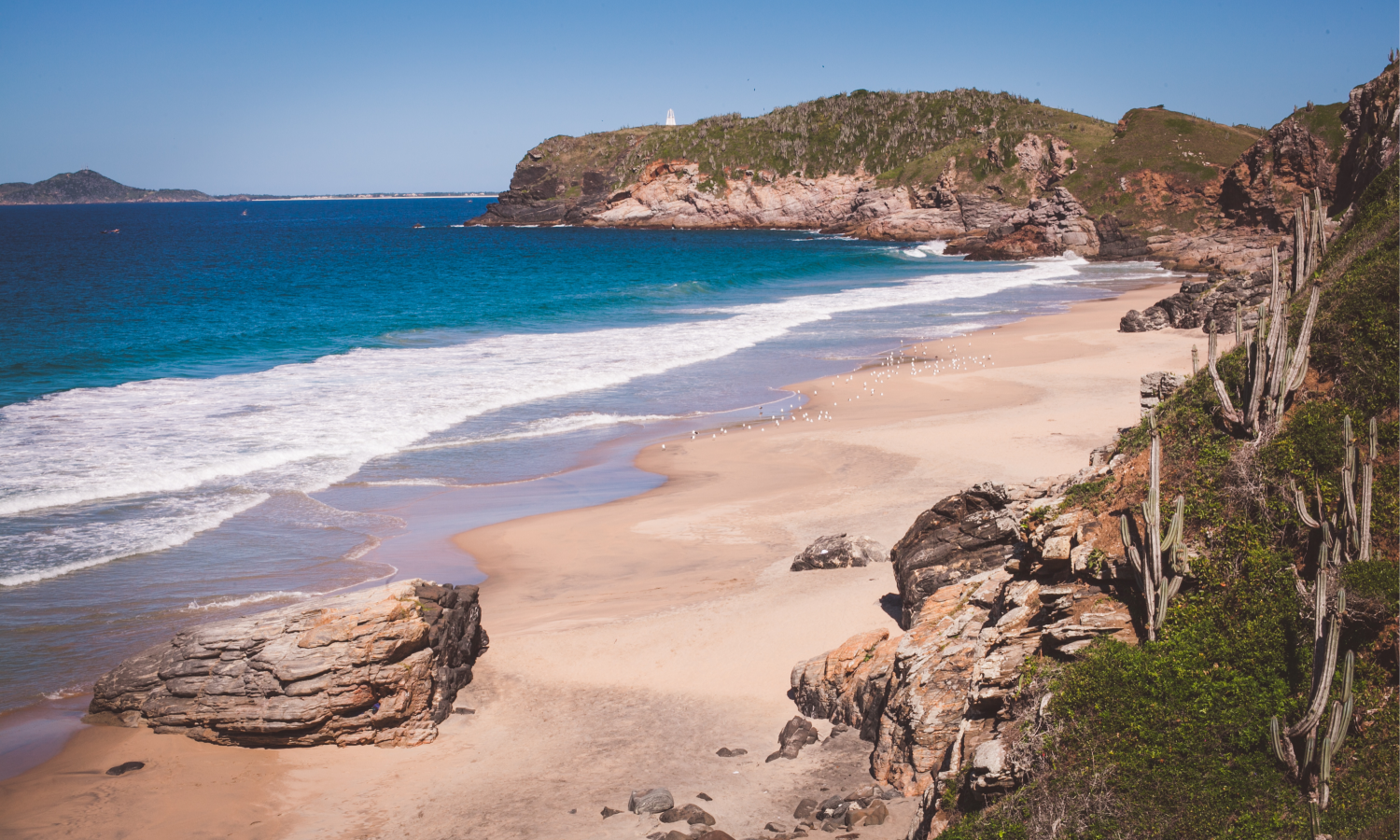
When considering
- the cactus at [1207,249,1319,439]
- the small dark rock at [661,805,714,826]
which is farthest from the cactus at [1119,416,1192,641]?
the small dark rock at [661,805,714,826]

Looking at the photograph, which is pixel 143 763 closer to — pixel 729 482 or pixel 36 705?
pixel 36 705

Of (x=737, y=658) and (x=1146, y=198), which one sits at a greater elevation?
(x=1146, y=198)

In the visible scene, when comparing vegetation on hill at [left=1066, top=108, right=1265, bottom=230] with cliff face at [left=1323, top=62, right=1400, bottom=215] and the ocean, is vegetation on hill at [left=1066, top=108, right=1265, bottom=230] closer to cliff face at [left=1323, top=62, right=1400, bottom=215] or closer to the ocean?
the ocean

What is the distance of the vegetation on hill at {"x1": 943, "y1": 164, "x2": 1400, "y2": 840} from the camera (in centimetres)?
543

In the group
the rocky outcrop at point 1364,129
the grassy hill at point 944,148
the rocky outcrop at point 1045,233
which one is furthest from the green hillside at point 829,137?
the rocky outcrop at point 1364,129

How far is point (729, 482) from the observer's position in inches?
695

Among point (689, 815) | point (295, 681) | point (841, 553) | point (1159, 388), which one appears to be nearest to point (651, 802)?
point (689, 815)

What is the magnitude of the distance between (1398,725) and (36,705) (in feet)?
40.4

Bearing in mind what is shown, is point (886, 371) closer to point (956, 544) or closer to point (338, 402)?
point (338, 402)

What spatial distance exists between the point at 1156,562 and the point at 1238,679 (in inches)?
34.6

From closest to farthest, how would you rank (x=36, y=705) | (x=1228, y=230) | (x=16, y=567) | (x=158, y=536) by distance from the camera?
(x=36, y=705) → (x=16, y=567) → (x=158, y=536) → (x=1228, y=230)

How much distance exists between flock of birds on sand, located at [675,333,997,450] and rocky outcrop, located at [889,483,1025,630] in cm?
1086

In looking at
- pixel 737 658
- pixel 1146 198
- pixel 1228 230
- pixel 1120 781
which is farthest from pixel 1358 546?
pixel 1146 198

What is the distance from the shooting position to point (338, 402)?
952 inches
